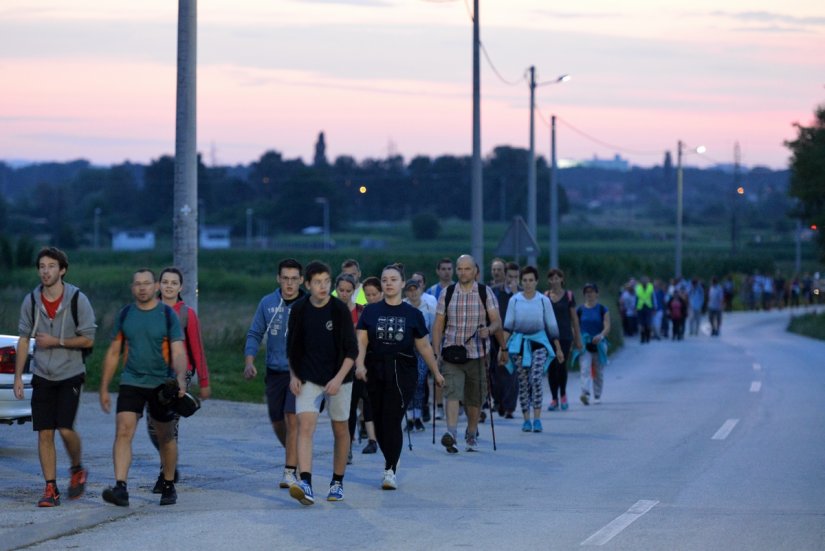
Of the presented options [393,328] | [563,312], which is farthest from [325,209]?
[393,328]

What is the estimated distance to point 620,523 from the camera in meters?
9.36

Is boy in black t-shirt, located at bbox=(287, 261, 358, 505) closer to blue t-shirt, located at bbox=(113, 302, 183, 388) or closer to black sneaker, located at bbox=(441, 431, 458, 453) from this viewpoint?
blue t-shirt, located at bbox=(113, 302, 183, 388)

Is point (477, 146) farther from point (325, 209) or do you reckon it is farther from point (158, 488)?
point (325, 209)

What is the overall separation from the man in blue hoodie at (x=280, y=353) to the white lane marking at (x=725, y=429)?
5994mm

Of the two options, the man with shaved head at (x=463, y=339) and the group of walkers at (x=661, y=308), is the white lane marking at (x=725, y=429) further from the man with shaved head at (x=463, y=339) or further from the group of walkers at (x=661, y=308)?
the group of walkers at (x=661, y=308)

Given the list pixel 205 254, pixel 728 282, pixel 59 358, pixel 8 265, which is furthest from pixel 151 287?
pixel 205 254

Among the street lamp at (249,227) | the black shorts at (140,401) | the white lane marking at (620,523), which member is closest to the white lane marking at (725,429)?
the white lane marking at (620,523)

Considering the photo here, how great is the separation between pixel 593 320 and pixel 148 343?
1072cm

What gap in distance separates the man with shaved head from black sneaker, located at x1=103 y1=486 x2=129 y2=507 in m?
4.41

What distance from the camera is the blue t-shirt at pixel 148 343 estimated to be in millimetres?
9922

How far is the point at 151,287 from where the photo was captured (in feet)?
32.5

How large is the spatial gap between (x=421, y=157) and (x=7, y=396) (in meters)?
150

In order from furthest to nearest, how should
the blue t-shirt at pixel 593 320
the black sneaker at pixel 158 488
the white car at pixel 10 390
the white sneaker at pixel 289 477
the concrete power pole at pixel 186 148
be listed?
the blue t-shirt at pixel 593 320
the concrete power pole at pixel 186 148
the white car at pixel 10 390
the white sneaker at pixel 289 477
the black sneaker at pixel 158 488

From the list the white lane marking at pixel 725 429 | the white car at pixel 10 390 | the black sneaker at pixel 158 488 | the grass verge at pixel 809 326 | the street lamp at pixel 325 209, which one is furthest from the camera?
the street lamp at pixel 325 209
